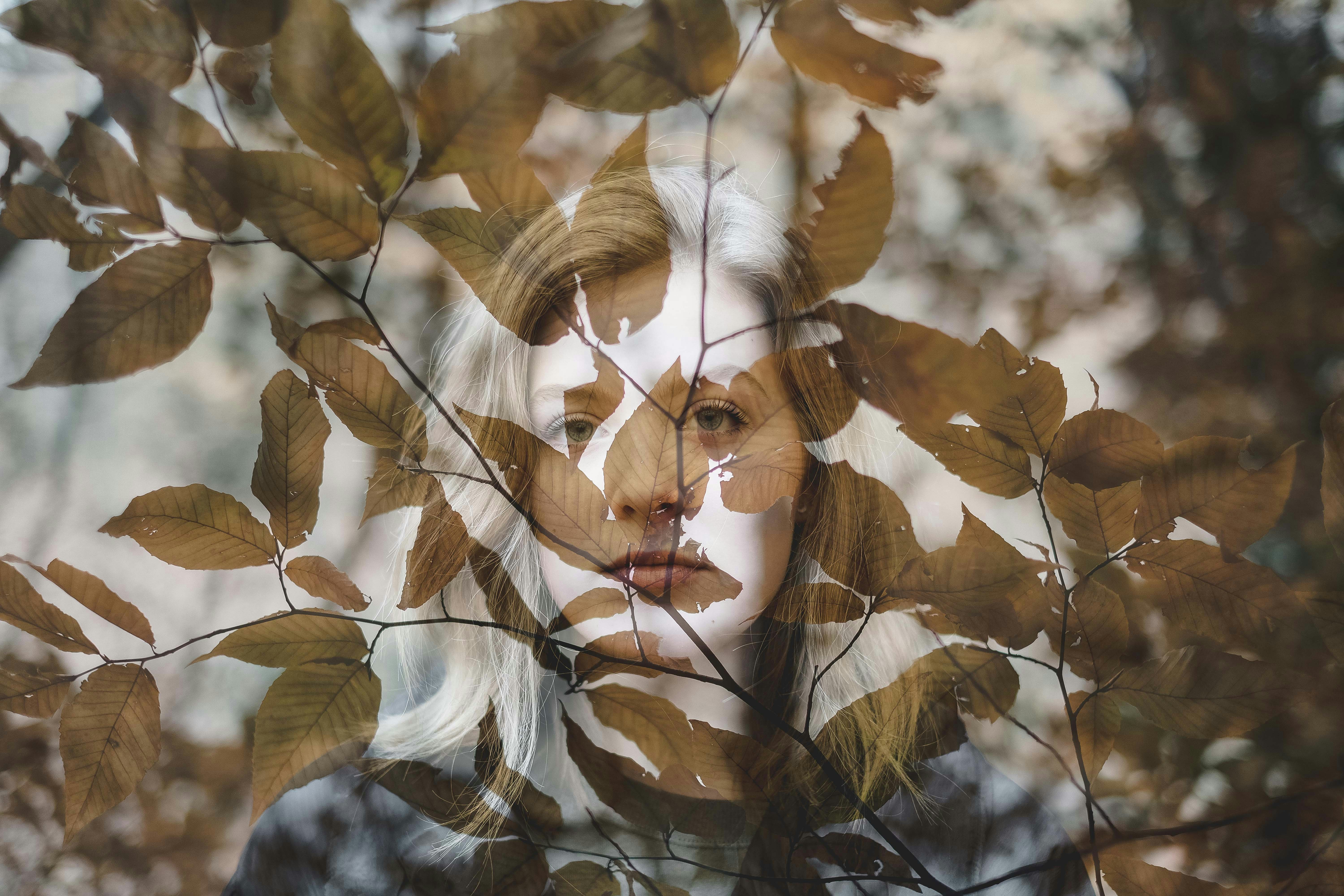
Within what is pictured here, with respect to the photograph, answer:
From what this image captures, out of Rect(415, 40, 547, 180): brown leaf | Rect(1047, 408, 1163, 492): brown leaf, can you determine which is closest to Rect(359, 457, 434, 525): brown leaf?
Rect(415, 40, 547, 180): brown leaf

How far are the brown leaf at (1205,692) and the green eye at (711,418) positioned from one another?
167 mm

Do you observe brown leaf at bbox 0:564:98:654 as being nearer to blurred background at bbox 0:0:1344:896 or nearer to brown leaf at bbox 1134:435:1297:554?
blurred background at bbox 0:0:1344:896

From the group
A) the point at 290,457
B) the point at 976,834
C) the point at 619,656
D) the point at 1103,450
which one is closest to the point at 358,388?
the point at 290,457

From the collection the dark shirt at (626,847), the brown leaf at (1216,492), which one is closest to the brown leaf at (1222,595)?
the brown leaf at (1216,492)

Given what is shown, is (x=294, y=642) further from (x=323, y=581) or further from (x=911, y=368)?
(x=911, y=368)

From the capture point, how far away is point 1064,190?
0.26 m

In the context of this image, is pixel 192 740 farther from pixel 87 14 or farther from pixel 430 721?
pixel 87 14

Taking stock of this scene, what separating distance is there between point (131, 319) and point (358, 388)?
0.08 metres

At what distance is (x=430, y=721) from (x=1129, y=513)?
1.24 feet

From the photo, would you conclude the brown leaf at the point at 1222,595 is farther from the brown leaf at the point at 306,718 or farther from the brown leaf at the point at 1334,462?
the brown leaf at the point at 306,718

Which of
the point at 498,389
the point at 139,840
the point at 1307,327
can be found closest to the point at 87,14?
the point at 498,389

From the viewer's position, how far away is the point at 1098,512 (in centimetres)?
24

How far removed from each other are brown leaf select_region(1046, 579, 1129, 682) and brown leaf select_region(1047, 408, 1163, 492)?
0.04 m

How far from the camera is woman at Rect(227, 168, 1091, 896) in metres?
0.24
